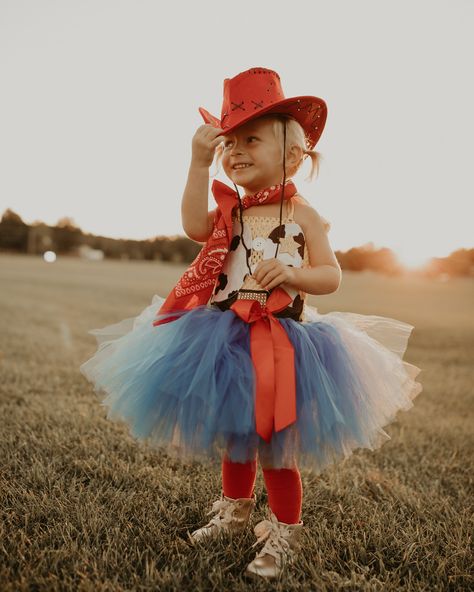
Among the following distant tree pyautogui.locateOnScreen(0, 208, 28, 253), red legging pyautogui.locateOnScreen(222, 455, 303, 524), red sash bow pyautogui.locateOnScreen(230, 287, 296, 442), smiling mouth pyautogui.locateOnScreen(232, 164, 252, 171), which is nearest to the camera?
red sash bow pyautogui.locateOnScreen(230, 287, 296, 442)

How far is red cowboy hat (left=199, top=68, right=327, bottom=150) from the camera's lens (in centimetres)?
216

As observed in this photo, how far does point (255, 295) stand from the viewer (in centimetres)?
221

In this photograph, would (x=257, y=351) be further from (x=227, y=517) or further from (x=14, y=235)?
(x=14, y=235)

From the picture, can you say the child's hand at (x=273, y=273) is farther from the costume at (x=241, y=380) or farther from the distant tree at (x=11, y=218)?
the distant tree at (x=11, y=218)

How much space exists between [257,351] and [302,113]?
1.02 meters

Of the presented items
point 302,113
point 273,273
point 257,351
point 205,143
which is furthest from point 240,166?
point 257,351

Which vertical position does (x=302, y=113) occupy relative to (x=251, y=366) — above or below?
above

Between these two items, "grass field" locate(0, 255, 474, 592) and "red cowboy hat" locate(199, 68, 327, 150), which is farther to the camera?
"red cowboy hat" locate(199, 68, 327, 150)

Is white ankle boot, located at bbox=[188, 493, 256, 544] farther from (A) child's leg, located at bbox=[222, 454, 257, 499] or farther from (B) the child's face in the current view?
(B) the child's face

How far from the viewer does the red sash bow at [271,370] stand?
75.6 inches

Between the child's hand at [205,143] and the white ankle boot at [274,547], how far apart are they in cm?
145

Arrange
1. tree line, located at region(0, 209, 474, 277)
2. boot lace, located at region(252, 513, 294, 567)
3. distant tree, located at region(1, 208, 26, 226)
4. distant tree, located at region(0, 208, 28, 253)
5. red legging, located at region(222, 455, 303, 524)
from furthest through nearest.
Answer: distant tree, located at region(1, 208, 26, 226) < distant tree, located at region(0, 208, 28, 253) < tree line, located at region(0, 209, 474, 277) < red legging, located at region(222, 455, 303, 524) < boot lace, located at region(252, 513, 294, 567)

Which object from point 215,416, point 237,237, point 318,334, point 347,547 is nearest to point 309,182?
point 237,237

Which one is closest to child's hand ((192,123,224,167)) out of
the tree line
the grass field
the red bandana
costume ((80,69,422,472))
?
costume ((80,69,422,472))
